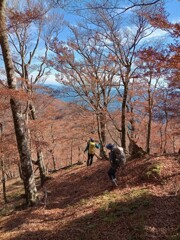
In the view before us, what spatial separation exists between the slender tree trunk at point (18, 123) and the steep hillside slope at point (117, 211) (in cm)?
71

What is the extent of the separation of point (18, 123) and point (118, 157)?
142 inches

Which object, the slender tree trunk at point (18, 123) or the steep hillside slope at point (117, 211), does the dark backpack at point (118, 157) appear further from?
the slender tree trunk at point (18, 123)

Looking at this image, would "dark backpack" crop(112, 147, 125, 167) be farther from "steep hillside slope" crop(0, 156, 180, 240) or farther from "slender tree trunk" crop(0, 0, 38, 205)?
"slender tree trunk" crop(0, 0, 38, 205)

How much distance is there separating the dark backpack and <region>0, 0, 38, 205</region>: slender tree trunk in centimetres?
295

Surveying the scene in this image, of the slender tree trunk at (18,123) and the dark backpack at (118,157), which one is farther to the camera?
the dark backpack at (118,157)

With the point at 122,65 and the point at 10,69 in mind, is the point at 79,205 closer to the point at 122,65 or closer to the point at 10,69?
the point at 10,69

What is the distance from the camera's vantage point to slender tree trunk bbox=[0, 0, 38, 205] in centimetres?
837

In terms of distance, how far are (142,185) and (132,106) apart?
1192cm

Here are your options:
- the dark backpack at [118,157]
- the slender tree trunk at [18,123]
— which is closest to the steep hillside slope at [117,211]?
the slender tree trunk at [18,123]

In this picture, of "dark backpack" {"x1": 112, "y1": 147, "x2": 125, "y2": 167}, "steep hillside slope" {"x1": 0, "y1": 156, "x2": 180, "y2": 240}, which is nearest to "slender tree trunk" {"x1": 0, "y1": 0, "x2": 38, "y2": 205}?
"steep hillside slope" {"x1": 0, "y1": 156, "x2": 180, "y2": 240}

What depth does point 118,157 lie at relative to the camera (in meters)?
8.80

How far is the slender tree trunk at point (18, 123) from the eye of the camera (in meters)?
8.37

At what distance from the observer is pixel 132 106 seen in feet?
65.2

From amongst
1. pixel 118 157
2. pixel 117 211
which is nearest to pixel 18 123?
pixel 118 157
